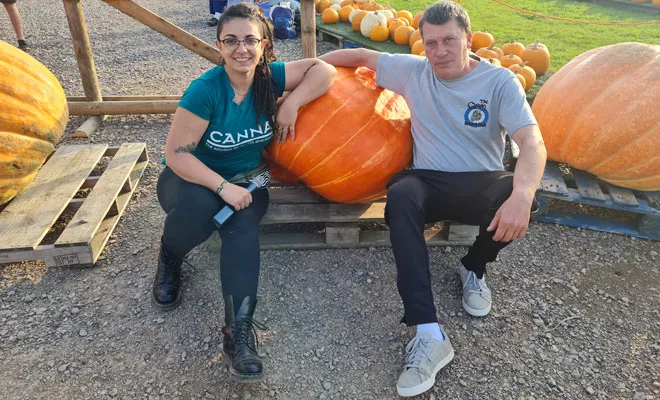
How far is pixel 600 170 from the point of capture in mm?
3371

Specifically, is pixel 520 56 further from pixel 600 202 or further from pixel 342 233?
pixel 342 233

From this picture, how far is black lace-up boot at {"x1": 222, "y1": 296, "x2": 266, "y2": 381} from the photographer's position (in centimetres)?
220

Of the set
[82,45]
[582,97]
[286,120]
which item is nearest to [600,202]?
[582,97]

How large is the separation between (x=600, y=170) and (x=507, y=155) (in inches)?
35.3

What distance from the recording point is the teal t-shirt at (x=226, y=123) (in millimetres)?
2420

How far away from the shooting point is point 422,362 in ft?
7.48

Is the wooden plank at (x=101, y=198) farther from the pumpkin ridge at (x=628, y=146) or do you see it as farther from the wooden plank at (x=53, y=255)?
the pumpkin ridge at (x=628, y=146)

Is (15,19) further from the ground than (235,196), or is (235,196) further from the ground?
(235,196)

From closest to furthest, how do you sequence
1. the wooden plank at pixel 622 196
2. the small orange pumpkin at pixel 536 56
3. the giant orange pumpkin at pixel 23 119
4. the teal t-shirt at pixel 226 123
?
the teal t-shirt at pixel 226 123, the giant orange pumpkin at pixel 23 119, the wooden plank at pixel 622 196, the small orange pumpkin at pixel 536 56

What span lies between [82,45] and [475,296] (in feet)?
13.8

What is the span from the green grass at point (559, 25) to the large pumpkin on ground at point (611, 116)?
2879mm

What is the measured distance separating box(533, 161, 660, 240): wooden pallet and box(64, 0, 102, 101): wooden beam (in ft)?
13.9

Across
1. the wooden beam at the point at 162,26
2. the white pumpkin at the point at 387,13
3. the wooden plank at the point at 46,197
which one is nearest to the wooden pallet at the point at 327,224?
the wooden plank at the point at 46,197

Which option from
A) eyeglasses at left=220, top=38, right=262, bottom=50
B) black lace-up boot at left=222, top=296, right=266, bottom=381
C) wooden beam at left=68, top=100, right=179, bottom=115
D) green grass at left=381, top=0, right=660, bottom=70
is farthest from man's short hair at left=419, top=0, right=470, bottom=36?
green grass at left=381, top=0, right=660, bottom=70
